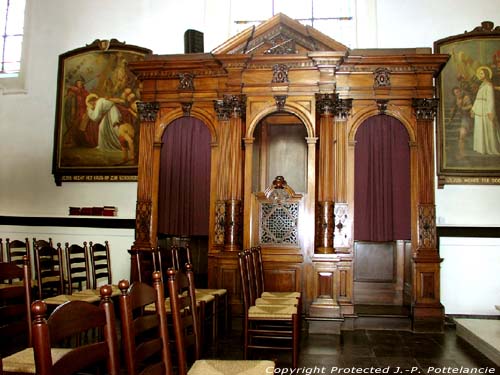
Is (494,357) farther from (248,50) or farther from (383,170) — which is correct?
(248,50)

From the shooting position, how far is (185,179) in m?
6.34

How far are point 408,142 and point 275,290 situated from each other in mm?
2464

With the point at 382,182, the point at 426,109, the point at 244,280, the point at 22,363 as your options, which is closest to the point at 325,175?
the point at 382,182

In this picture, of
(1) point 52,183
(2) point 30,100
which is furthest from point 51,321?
(2) point 30,100

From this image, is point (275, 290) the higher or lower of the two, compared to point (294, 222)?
lower

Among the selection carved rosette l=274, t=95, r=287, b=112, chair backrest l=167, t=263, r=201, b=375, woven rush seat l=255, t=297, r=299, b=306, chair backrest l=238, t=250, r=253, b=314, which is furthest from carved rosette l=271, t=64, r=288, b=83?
chair backrest l=167, t=263, r=201, b=375

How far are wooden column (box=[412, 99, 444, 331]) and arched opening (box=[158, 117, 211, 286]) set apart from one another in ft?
8.69

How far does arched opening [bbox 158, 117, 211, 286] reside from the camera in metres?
6.28

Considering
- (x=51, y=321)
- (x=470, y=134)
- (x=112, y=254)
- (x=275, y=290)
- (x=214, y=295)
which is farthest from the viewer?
(x=112, y=254)

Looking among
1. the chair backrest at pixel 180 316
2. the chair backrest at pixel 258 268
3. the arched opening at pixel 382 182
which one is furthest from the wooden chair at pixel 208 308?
the arched opening at pixel 382 182

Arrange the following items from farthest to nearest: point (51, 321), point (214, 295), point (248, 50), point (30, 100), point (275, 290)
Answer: point (30, 100) → point (248, 50) → point (275, 290) → point (214, 295) → point (51, 321)

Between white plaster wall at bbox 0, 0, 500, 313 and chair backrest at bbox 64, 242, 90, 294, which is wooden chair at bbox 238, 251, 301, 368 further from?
white plaster wall at bbox 0, 0, 500, 313

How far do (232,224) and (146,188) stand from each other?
129cm

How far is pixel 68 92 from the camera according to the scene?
7785 mm
